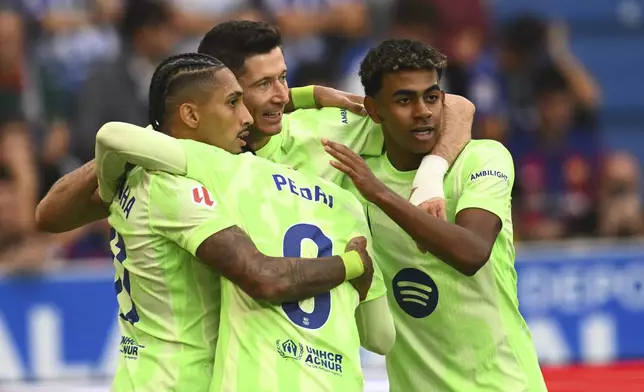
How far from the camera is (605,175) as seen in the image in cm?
1015

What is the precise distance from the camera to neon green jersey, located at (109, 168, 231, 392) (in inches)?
146

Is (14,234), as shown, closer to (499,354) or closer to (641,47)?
(499,354)

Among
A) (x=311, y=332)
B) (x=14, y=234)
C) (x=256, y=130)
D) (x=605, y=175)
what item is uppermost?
(x=256, y=130)

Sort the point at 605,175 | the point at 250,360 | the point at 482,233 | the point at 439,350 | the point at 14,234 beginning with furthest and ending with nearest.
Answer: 1. the point at 605,175
2. the point at 14,234
3. the point at 439,350
4. the point at 482,233
5. the point at 250,360

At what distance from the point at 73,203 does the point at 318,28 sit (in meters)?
6.35

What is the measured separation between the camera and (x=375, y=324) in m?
3.96

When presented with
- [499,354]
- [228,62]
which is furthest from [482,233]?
[228,62]

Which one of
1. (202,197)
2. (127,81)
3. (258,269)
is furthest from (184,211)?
(127,81)

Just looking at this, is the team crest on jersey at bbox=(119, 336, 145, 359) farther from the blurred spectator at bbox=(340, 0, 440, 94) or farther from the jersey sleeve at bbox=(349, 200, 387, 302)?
the blurred spectator at bbox=(340, 0, 440, 94)

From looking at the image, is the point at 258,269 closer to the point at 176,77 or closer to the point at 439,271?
the point at 176,77

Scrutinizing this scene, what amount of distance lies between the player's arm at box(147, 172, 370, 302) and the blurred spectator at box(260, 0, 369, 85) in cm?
624

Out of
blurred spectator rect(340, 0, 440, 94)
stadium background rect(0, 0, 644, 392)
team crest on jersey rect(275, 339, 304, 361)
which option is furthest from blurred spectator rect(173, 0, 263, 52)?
team crest on jersey rect(275, 339, 304, 361)

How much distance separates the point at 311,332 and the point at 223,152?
0.64 m

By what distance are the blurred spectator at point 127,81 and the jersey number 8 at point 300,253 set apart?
5.35 meters
